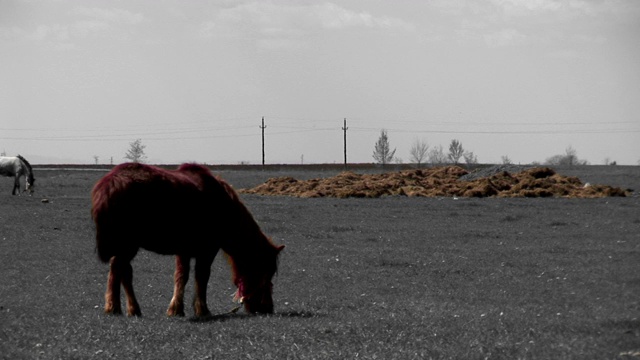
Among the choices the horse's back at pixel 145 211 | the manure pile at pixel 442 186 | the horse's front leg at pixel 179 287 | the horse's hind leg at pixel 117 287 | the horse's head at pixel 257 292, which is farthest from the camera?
the manure pile at pixel 442 186

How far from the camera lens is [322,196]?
4538 centimetres

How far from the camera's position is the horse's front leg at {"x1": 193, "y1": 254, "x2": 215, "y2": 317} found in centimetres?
1316

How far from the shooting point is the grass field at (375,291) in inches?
401

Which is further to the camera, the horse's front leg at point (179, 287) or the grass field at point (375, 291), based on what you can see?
the horse's front leg at point (179, 287)

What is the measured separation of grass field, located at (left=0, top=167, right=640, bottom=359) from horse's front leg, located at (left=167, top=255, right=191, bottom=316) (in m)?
0.28

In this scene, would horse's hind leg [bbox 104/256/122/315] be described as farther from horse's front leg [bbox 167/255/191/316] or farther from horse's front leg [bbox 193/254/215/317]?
horse's front leg [bbox 193/254/215/317]

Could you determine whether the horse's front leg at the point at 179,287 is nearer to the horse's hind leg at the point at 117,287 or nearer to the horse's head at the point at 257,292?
the horse's hind leg at the point at 117,287

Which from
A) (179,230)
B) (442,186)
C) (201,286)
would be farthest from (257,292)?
(442,186)

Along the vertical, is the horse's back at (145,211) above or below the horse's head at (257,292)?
above

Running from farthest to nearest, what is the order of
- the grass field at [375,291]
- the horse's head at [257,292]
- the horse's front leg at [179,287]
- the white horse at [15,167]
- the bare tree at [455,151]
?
the bare tree at [455,151] < the white horse at [15,167] < the horse's head at [257,292] < the horse's front leg at [179,287] < the grass field at [375,291]

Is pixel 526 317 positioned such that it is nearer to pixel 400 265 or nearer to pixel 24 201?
pixel 400 265

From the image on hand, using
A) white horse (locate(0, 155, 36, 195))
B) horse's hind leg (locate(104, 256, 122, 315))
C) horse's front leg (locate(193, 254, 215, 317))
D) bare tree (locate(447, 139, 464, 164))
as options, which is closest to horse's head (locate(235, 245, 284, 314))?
horse's front leg (locate(193, 254, 215, 317))

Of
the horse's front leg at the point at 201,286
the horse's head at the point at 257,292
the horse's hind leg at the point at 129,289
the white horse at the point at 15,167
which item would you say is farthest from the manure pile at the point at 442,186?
the horse's hind leg at the point at 129,289

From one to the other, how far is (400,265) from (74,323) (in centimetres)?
999
